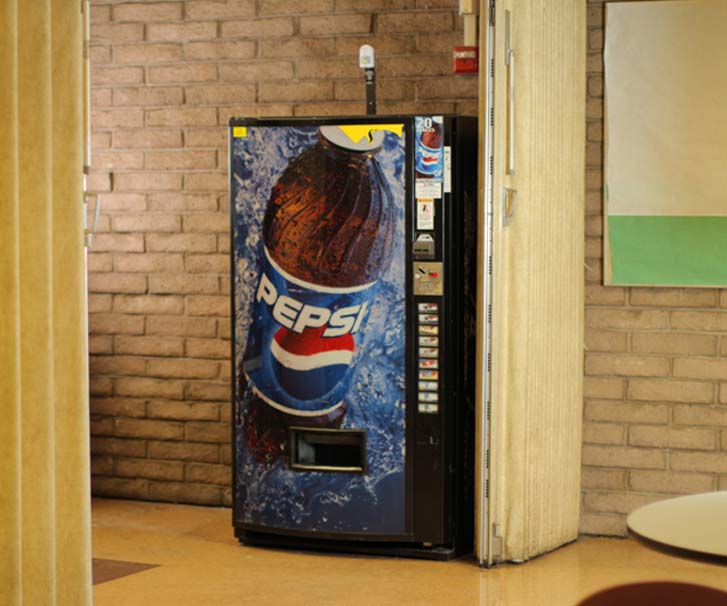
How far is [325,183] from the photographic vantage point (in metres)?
4.34

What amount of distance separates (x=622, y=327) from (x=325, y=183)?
4.27 feet

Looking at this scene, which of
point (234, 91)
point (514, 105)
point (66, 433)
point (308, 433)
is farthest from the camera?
point (234, 91)

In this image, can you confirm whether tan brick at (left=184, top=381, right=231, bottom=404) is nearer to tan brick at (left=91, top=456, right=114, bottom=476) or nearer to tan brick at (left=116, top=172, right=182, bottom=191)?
tan brick at (left=91, top=456, right=114, bottom=476)

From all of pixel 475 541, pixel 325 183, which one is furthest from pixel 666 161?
pixel 475 541

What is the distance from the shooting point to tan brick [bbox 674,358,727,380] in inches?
178

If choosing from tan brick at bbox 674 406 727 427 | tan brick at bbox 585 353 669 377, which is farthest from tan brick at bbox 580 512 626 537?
tan brick at bbox 585 353 669 377

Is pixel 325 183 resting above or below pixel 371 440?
above

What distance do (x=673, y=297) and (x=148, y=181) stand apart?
2.31 meters

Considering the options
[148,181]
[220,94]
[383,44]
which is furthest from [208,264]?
[383,44]

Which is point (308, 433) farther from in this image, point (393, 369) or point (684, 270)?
point (684, 270)

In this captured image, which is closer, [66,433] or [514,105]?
[66,433]

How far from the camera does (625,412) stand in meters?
4.62

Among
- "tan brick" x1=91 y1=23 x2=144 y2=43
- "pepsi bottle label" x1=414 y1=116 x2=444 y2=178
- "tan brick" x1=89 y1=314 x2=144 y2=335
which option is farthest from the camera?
"tan brick" x1=89 y1=314 x2=144 y2=335

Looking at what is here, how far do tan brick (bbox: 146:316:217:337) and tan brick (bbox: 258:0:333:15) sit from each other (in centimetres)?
135
